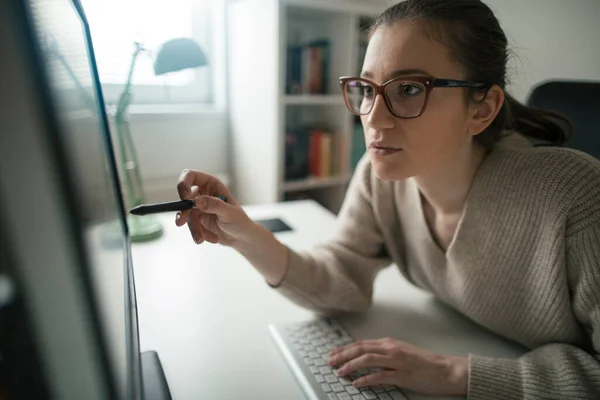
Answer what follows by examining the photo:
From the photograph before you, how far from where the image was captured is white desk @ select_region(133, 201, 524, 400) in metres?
0.62

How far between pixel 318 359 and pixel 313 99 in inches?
66.3

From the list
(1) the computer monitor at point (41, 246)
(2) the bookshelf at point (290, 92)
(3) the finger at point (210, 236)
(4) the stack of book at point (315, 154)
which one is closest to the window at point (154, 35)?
(2) the bookshelf at point (290, 92)

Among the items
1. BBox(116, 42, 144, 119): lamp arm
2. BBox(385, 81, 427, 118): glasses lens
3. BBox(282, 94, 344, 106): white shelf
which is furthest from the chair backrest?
BBox(282, 94, 344, 106): white shelf

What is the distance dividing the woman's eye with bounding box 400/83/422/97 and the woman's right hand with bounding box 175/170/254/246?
341 mm

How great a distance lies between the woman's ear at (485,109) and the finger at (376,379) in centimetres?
42

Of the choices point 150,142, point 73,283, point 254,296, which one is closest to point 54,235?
point 73,283

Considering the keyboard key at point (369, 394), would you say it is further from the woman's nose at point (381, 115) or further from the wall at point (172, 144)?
the wall at point (172, 144)

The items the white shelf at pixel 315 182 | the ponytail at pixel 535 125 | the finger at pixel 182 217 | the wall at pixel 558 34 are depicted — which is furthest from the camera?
the white shelf at pixel 315 182

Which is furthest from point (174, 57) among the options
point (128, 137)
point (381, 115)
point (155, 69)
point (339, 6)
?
point (339, 6)

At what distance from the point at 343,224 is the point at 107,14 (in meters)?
1.53

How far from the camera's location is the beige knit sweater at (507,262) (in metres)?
0.61

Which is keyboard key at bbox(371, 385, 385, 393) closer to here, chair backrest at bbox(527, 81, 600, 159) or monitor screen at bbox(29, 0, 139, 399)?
monitor screen at bbox(29, 0, 139, 399)

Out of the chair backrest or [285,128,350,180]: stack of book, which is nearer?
the chair backrest

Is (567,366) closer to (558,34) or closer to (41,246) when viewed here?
(41,246)
